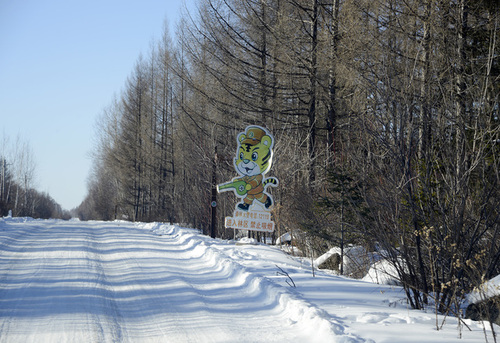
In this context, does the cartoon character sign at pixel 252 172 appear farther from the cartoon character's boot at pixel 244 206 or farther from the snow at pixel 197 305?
the snow at pixel 197 305

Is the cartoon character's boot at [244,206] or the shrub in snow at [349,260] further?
the cartoon character's boot at [244,206]

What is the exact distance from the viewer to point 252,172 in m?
14.3

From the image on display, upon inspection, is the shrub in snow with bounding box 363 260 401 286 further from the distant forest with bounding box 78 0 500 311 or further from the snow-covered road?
the snow-covered road

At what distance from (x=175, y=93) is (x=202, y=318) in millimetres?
31153

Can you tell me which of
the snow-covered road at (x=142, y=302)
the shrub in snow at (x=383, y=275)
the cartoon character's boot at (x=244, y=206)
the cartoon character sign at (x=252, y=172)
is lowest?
the snow-covered road at (x=142, y=302)

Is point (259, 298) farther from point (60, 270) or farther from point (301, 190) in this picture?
point (301, 190)

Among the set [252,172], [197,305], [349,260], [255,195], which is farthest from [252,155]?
[197,305]

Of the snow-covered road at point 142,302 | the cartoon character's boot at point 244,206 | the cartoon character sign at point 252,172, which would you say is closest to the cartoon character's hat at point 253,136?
the cartoon character sign at point 252,172

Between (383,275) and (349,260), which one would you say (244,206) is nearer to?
(349,260)

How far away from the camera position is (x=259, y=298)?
7.09 meters

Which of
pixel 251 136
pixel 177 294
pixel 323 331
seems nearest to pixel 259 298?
pixel 177 294

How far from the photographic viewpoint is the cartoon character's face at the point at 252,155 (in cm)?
1431

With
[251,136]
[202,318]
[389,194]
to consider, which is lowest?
[202,318]

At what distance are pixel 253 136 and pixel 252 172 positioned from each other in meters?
1.10
